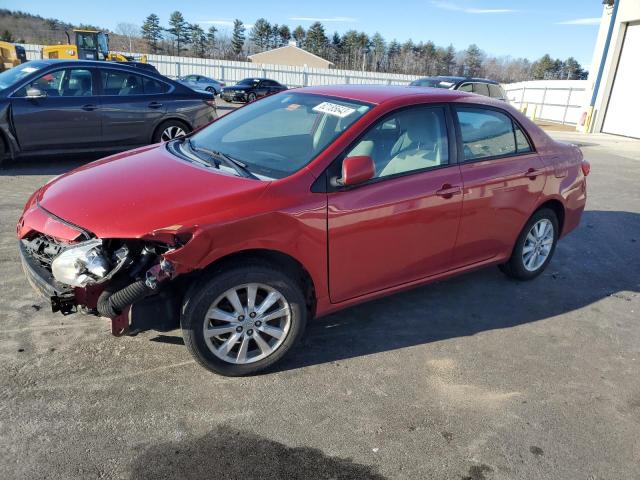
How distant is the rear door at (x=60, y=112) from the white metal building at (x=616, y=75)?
19571 mm

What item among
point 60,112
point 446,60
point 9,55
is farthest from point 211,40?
point 60,112

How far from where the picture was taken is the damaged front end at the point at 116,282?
272 centimetres

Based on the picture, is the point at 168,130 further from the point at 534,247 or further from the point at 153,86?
the point at 534,247

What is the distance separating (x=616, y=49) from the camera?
64.9 feet

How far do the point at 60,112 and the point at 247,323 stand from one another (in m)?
6.23

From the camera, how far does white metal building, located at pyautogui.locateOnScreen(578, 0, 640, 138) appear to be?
62.8ft

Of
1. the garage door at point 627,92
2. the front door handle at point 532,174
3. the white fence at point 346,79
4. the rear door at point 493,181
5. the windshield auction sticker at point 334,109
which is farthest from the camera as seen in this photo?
Result: the white fence at point 346,79

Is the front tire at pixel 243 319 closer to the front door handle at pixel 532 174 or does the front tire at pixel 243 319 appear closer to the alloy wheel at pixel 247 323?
the alloy wheel at pixel 247 323

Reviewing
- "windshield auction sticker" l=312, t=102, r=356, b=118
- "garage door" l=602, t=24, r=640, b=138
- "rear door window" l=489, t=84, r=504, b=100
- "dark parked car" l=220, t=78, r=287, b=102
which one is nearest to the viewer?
"windshield auction sticker" l=312, t=102, r=356, b=118

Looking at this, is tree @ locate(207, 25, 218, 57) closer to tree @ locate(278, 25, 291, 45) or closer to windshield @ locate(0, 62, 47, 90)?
tree @ locate(278, 25, 291, 45)

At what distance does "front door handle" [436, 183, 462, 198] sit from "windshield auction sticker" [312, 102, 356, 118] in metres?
0.86

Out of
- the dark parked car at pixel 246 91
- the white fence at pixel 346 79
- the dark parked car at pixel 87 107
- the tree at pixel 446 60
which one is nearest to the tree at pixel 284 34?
the tree at pixel 446 60

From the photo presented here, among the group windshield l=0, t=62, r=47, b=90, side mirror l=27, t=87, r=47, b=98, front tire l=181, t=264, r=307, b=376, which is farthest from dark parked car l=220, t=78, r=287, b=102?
front tire l=181, t=264, r=307, b=376

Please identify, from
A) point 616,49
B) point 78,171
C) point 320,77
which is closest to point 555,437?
point 78,171
